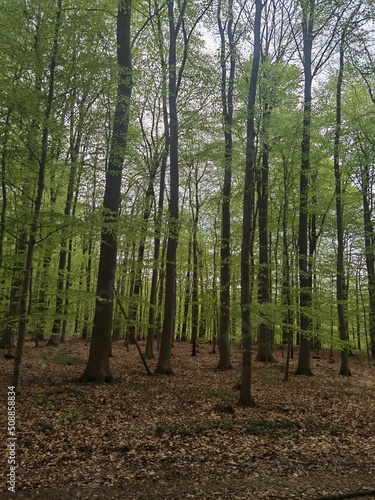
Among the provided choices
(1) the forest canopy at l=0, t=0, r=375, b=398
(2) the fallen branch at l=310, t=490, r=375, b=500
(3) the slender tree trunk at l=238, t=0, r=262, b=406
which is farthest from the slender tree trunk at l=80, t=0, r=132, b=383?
(2) the fallen branch at l=310, t=490, r=375, b=500

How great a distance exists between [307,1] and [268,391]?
1387cm

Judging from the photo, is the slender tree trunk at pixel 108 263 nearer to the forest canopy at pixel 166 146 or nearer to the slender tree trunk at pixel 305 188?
the forest canopy at pixel 166 146

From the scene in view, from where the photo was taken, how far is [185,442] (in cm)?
636

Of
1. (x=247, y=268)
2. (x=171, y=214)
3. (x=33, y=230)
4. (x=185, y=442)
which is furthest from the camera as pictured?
(x=171, y=214)

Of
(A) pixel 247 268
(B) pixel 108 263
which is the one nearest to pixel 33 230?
(B) pixel 108 263

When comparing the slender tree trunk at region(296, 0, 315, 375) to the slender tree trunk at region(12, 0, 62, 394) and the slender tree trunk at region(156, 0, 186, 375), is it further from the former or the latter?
the slender tree trunk at region(12, 0, 62, 394)

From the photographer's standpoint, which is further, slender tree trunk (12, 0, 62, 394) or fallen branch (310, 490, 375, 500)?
slender tree trunk (12, 0, 62, 394)

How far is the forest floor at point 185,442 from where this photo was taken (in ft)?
15.7

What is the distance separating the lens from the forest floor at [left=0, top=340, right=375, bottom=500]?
479 centimetres

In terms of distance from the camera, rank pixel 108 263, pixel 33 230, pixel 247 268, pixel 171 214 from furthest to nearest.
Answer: pixel 171 214 → pixel 108 263 → pixel 247 268 → pixel 33 230

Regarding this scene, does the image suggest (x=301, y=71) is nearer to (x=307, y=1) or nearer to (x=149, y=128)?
(x=307, y=1)

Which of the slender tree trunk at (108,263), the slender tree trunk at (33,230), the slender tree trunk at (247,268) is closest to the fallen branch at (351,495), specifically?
the slender tree trunk at (247,268)

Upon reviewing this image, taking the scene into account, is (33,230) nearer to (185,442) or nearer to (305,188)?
(185,442)

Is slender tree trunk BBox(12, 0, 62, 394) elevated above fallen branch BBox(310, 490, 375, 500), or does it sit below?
above
